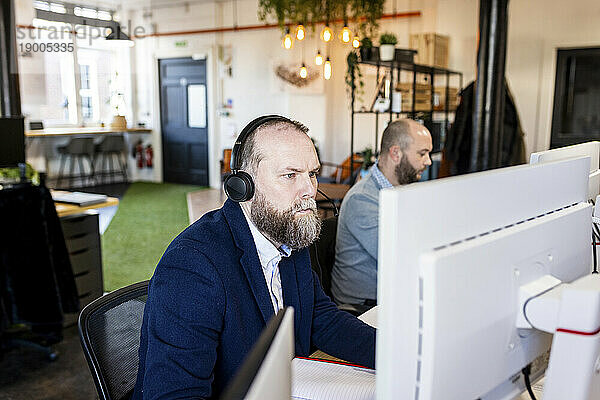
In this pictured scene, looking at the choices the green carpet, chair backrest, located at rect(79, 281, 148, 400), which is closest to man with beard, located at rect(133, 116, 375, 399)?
chair backrest, located at rect(79, 281, 148, 400)

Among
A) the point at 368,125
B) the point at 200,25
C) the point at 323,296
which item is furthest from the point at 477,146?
the point at 200,25

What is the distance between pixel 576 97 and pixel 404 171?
426 cm

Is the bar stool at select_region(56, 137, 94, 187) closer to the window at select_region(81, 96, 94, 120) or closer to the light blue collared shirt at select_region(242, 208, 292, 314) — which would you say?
the window at select_region(81, 96, 94, 120)

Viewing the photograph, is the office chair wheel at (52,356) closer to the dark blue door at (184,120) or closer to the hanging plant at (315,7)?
the hanging plant at (315,7)

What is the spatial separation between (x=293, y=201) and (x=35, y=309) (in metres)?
2.34

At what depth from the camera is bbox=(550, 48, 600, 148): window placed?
19.9 feet

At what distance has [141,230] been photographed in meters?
6.43

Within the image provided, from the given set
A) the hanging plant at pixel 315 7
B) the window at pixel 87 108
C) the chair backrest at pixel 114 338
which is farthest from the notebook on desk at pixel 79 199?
the window at pixel 87 108

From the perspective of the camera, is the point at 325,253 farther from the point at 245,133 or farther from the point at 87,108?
the point at 87,108

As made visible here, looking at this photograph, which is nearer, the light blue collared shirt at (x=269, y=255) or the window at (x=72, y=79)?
the light blue collared shirt at (x=269, y=255)

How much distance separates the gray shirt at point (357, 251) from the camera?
243 centimetres

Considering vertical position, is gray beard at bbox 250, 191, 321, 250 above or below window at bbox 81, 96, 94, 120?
below

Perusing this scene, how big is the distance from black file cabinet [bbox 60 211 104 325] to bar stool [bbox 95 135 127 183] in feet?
20.4

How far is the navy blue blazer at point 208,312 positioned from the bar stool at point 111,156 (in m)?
8.66
